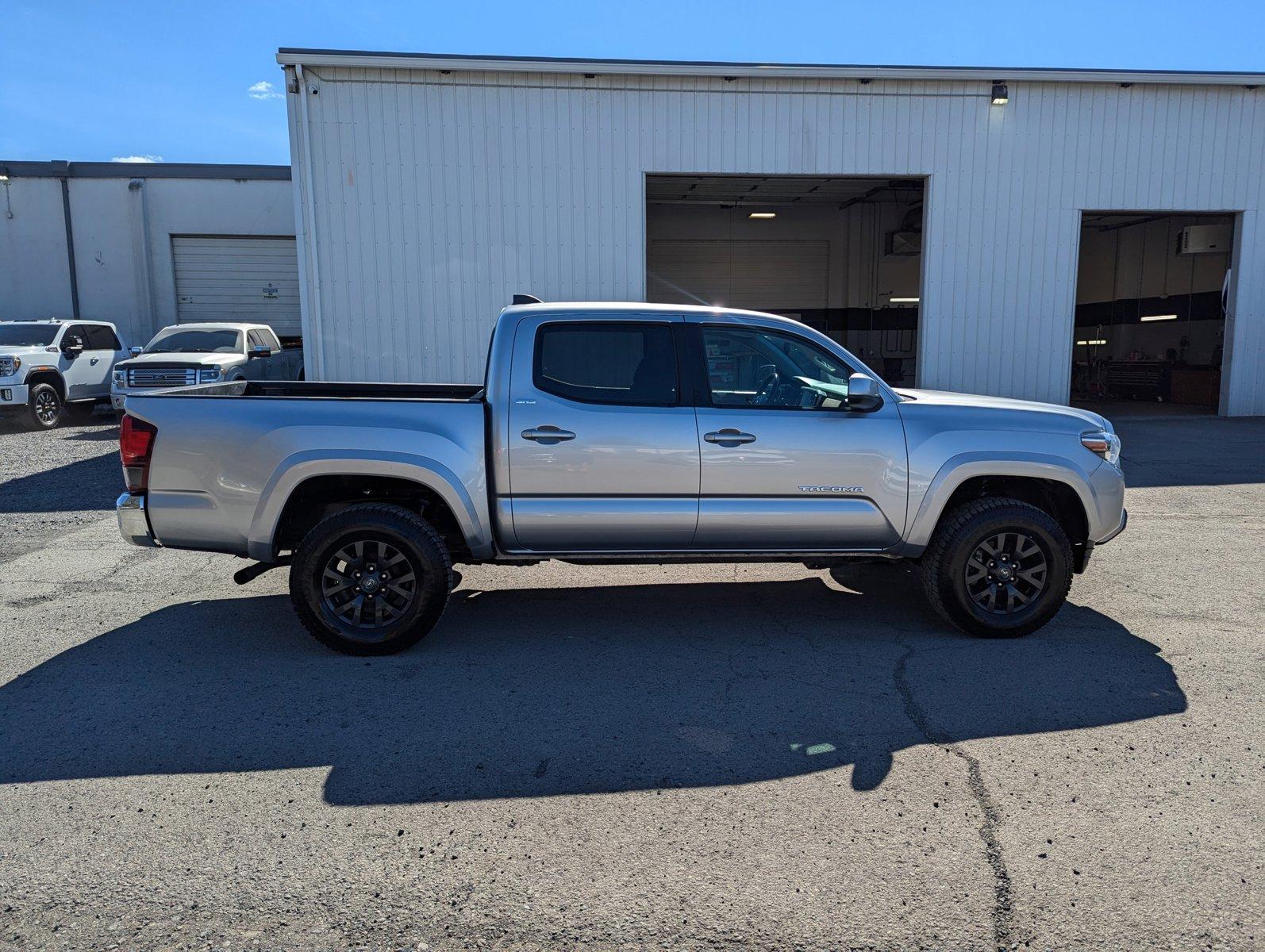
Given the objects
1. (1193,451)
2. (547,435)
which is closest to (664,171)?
(1193,451)

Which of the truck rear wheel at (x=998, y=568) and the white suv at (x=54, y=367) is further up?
the white suv at (x=54, y=367)

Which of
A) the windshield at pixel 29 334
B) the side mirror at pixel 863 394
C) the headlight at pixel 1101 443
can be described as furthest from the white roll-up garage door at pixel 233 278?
the headlight at pixel 1101 443

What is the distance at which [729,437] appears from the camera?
5.02m

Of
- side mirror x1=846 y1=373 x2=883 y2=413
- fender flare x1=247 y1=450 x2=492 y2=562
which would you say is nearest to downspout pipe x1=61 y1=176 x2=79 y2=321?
fender flare x1=247 y1=450 x2=492 y2=562

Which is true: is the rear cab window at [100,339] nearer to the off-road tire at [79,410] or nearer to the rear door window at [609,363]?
the off-road tire at [79,410]

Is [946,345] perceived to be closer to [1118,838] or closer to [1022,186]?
[1022,186]

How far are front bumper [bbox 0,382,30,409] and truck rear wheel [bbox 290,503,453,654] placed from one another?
13.4 m

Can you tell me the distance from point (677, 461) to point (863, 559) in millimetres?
1266

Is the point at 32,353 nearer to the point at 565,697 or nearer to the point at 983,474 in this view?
the point at 565,697

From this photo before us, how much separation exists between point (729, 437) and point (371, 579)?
2.13 metres

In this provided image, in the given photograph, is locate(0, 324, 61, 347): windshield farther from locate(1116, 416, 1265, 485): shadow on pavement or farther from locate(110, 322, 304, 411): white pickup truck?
locate(1116, 416, 1265, 485): shadow on pavement

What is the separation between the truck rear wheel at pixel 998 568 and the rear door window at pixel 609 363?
5.91ft

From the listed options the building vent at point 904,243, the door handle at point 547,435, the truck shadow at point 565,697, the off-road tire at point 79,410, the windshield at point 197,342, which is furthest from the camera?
the building vent at point 904,243

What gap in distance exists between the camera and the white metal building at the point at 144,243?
21250mm
